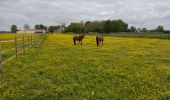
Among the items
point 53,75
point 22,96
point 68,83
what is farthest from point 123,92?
point 53,75

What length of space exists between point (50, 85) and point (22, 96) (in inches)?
70.4

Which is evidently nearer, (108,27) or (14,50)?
(14,50)

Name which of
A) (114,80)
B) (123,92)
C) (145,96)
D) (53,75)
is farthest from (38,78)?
(145,96)

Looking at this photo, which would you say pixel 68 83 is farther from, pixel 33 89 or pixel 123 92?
pixel 123 92

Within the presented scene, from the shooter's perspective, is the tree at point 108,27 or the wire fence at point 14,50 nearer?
the wire fence at point 14,50

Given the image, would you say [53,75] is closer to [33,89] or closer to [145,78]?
[33,89]

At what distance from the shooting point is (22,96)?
10.5 meters

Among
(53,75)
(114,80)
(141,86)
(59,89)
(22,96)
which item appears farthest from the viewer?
(53,75)

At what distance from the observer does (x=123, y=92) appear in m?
11.1

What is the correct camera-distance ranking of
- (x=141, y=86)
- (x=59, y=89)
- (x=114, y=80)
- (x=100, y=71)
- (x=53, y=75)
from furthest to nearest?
(x=100, y=71)
(x=53, y=75)
(x=114, y=80)
(x=141, y=86)
(x=59, y=89)

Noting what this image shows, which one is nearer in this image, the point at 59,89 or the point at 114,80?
the point at 59,89

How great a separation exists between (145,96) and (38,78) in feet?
16.3

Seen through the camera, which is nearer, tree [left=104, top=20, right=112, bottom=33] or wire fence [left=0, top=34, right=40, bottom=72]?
wire fence [left=0, top=34, right=40, bottom=72]

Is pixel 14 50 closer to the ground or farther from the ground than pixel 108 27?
closer to the ground
